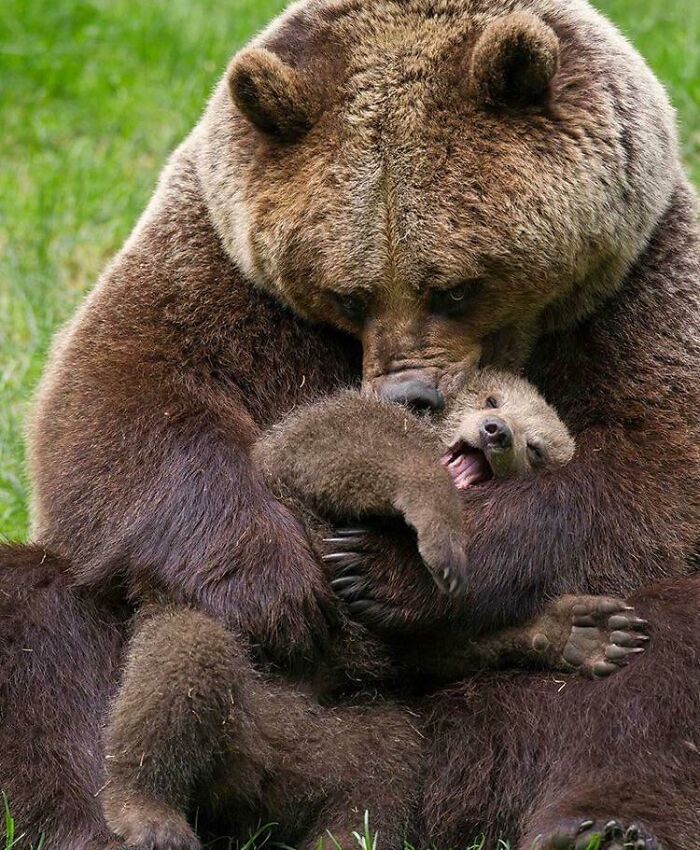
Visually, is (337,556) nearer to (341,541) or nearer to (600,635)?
(341,541)

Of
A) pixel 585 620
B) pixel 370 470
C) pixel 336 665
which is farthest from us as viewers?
pixel 336 665

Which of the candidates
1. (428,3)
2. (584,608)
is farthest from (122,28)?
(584,608)

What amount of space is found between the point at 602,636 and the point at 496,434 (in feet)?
2.78

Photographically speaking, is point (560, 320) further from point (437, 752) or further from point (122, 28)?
point (122, 28)

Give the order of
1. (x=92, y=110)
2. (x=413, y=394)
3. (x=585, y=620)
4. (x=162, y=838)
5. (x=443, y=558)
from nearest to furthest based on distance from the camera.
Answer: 1. (x=162, y=838)
2. (x=443, y=558)
3. (x=585, y=620)
4. (x=413, y=394)
5. (x=92, y=110)

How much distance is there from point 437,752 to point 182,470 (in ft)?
4.72

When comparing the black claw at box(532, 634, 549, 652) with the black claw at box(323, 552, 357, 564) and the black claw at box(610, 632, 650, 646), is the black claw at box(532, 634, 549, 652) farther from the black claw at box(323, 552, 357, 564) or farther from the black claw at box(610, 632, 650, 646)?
the black claw at box(323, 552, 357, 564)

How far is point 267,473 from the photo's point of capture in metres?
6.18

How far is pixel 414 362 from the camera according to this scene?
20.6 feet

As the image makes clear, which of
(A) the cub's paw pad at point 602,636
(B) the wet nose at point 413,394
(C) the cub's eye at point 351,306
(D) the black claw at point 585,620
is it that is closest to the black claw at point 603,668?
(A) the cub's paw pad at point 602,636

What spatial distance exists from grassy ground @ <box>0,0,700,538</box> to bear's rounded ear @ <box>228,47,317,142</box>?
3458mm

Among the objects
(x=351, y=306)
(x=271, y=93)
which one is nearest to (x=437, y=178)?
(x=351, y=306)

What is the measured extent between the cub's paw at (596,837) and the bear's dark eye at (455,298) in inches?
79.5

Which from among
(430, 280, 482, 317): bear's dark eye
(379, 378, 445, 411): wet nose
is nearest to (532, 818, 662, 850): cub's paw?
(379, 378, 445, 411): wet nose
